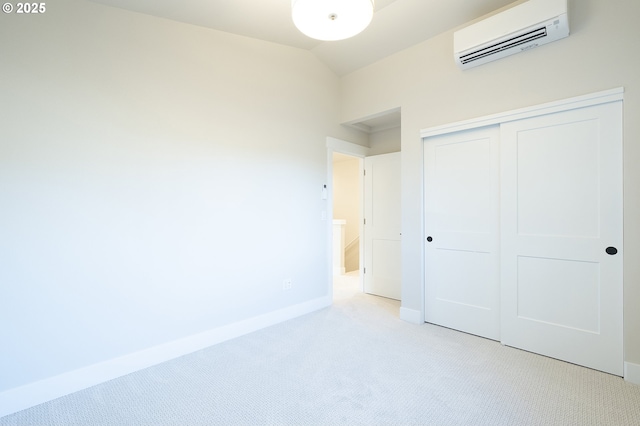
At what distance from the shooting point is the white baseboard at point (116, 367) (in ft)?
6.10

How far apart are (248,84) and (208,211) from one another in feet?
4.59

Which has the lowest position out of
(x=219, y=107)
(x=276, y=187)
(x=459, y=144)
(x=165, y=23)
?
(x=276, y=187)

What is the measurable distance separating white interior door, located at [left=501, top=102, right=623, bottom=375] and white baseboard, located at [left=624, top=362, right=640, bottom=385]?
4cm

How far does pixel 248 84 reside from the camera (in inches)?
120

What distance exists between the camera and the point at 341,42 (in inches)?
133

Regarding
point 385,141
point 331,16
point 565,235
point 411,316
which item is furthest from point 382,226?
point 331,16

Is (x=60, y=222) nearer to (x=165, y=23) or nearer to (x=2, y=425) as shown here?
(x=2, y=425)

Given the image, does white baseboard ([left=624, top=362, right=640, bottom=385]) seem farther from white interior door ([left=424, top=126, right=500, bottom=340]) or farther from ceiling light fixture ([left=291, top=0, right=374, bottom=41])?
ceiling light fixture ([left=291, top=0, right=374, bottom=41])

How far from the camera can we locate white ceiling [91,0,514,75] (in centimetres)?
242

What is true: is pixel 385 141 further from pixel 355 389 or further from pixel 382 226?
pixel 355 389

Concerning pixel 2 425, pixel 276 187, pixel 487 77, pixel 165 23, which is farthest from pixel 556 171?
pixel 2 425

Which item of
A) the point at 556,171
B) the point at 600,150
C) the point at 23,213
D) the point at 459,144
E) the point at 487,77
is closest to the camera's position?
the point at 23,213

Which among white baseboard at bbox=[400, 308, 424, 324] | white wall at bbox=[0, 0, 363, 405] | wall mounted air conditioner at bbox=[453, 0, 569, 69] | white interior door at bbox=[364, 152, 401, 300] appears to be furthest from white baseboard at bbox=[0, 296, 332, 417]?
wall mounted air conditioner at bbox=[453, 0, 569, 69]

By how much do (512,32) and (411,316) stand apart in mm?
2826
